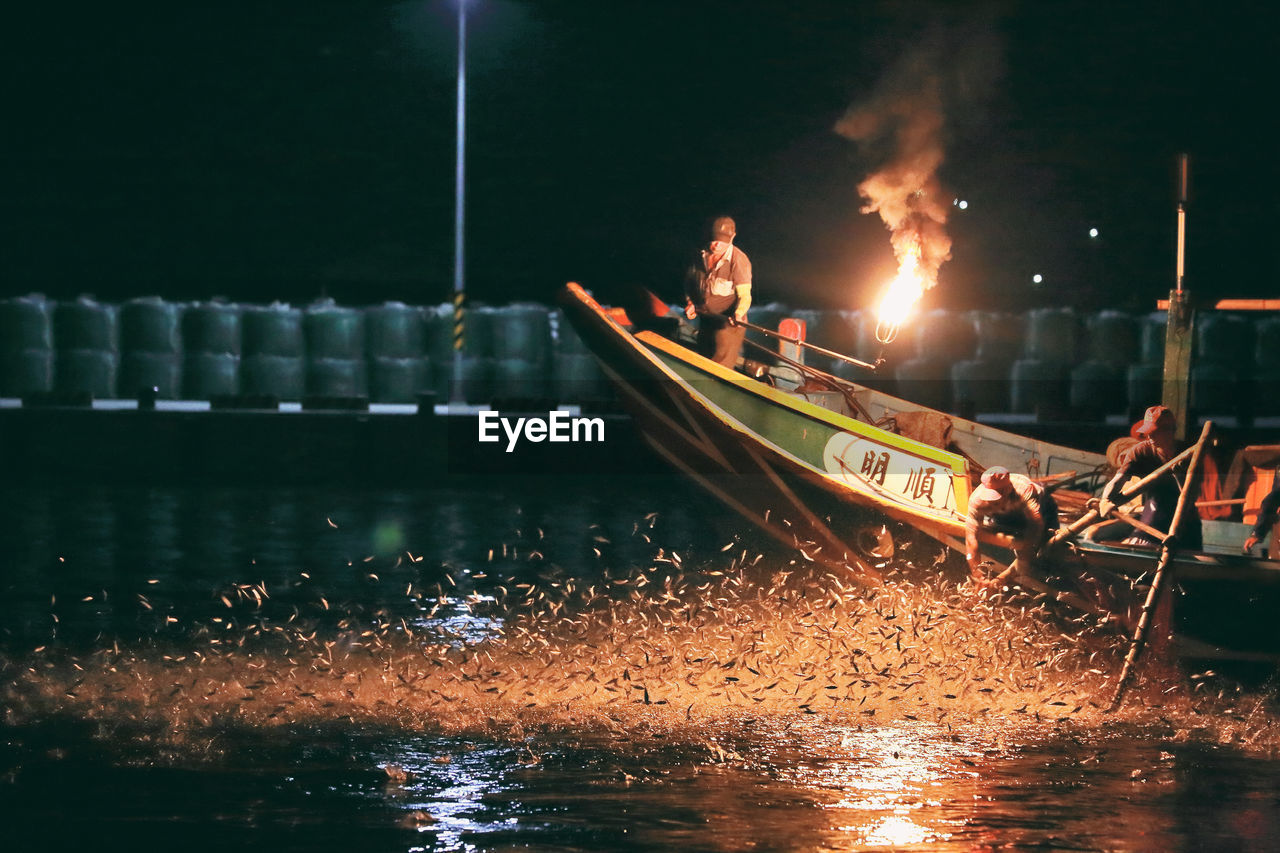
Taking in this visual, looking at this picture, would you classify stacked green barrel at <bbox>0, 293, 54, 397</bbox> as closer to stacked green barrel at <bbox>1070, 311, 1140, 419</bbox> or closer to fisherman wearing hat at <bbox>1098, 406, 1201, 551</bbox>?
stacked green barrel at <bbox>1070, 311, 1140, 419</bbox>

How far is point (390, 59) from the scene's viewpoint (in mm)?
39000

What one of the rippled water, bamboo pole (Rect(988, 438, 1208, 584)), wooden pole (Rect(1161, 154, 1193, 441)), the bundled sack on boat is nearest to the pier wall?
the rippled water

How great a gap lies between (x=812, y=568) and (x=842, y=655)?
13.5 ft

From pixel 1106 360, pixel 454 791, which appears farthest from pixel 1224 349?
pixel 454 791

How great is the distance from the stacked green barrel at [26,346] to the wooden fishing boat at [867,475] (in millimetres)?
16187

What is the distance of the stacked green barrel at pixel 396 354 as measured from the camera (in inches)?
1043

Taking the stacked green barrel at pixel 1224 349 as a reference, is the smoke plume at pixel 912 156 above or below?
above

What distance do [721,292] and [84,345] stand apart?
1682 centimetres

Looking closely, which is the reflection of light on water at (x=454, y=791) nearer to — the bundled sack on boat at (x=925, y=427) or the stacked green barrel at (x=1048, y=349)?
the bundled sack on boat at (x=925, y=427)

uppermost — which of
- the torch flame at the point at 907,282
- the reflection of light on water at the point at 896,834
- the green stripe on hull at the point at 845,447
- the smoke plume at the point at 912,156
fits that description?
the smoke plume at the point at 912,156

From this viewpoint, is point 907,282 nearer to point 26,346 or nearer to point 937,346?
point 937,346

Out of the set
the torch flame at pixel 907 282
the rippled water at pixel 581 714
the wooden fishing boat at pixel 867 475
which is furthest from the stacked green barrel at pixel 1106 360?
the torch flame at pixel 907 282

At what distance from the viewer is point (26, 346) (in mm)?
25734

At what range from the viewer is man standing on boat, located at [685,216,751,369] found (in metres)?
12.0
